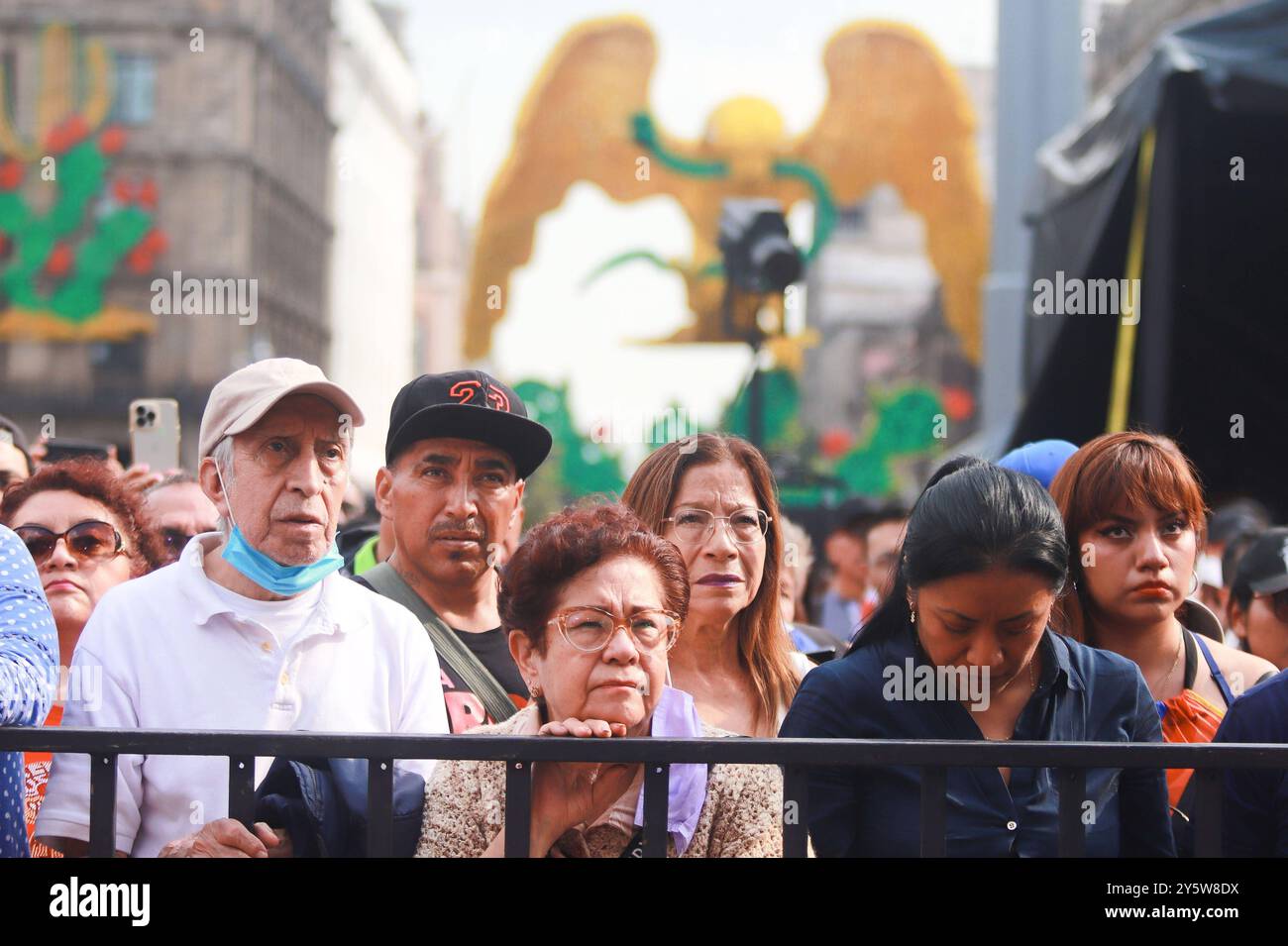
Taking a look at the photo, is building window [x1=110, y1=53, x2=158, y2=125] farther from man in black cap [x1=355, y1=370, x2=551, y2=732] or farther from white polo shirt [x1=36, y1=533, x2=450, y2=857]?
white polo shirt [x1=36, y1=533, x2=450, y2=857]

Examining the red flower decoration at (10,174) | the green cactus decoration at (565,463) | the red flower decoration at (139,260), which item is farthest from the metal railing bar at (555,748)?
the green cactus decoration at (565,463)

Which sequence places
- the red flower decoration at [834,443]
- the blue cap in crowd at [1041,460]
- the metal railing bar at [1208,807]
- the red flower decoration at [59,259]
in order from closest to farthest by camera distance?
the metal railing bar at [1208,807] → the blue cap in crowd at [1041,460] → the red flower decoration at [59,259] → the red flower decoration at [834,443]

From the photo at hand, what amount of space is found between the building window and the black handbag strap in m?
44.3

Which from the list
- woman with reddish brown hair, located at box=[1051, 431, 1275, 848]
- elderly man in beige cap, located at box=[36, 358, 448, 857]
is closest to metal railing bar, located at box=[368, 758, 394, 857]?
elderly man in beige cap, located at box=[36, 358, 448, 857]

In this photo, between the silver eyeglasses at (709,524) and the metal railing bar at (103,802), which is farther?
the silver eyeglasses at (709,524)

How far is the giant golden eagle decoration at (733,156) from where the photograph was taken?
2067 cm

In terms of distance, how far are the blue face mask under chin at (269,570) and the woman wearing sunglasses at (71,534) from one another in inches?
26.3

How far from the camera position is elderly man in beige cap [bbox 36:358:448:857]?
2.84 metres

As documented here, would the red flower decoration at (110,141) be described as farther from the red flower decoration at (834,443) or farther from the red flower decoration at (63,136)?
the red flower decoration at (834,443)

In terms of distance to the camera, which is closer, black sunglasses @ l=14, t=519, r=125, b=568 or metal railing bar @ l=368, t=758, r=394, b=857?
metal railing bar @ l=368, t=758, r=394, b=857

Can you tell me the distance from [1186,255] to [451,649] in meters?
4.29

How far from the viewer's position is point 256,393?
312 centimetres

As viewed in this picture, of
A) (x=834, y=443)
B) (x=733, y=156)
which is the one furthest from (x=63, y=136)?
(x=834, y=443)
